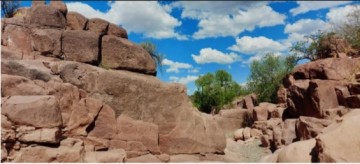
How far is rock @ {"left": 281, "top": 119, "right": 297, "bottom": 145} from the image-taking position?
15549 millimetres

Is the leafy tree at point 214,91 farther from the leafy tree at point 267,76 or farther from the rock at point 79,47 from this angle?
the rock at point 79,47

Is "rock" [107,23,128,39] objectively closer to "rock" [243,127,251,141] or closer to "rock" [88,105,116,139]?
"rock" [88,105,116,139]

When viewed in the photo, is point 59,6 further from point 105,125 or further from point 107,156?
point 107,156

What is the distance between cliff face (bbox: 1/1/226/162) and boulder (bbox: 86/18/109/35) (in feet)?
0.11

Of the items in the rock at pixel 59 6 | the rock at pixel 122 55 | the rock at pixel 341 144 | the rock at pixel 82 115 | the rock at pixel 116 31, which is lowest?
the rock at pixel 341 144

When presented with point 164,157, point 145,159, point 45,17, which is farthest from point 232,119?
point 45,17

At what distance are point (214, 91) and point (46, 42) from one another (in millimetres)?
37926

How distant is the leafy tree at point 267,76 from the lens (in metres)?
42.9

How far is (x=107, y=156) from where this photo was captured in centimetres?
1028

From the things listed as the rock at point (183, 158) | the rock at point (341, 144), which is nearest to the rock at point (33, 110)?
the rock at point (183, 158)

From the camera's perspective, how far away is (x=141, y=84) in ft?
40.0

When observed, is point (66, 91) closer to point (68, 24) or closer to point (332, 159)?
point (68, 24)

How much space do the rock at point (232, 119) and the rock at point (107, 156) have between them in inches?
786

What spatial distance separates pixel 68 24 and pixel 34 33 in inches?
52.6
